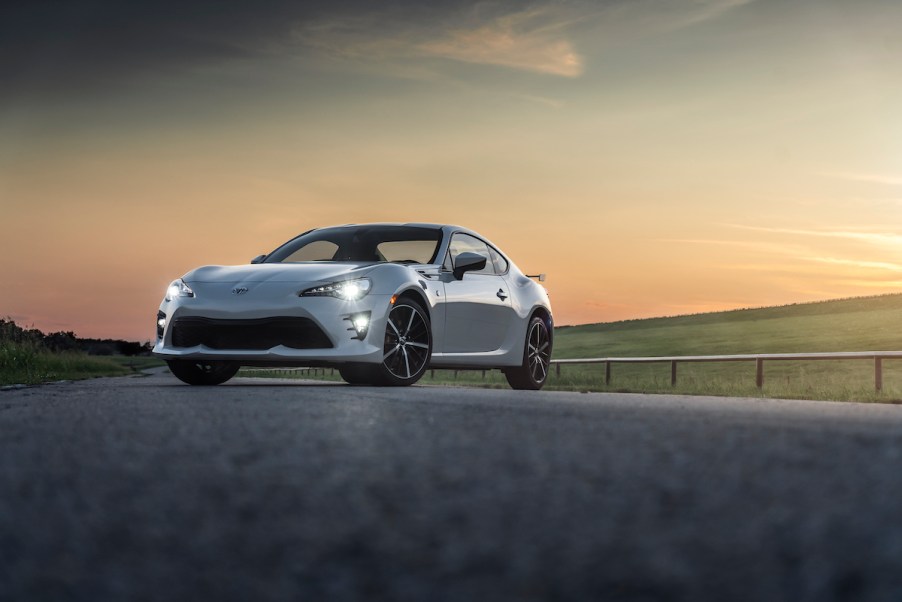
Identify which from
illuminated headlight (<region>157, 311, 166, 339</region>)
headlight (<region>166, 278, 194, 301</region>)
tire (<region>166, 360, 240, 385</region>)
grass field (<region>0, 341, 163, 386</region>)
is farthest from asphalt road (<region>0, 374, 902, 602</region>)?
grass field (<region>0, 341, 163, 386</region>)

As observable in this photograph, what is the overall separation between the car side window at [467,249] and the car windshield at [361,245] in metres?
0.20

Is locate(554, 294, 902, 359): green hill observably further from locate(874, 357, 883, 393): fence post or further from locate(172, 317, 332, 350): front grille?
locate(172, 317, 332, 350): front grille

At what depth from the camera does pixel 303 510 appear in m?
3.17

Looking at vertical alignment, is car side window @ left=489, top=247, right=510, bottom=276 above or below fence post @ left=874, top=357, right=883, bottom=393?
above

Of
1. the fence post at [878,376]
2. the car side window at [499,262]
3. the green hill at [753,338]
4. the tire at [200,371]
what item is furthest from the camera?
the green hill at [753,338]

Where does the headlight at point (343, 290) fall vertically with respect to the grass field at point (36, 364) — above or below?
above


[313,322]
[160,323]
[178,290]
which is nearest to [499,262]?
[313,322]

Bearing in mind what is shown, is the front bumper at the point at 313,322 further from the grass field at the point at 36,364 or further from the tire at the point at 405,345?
the grass field at the point at 36,364

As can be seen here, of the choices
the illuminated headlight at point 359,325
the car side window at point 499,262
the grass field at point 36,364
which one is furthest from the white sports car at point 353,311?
the grass field at point 36,364

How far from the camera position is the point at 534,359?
45.0ft

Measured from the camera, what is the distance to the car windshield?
12.7 m

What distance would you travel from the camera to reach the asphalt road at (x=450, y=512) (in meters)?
2.43

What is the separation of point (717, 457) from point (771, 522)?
4.06ft

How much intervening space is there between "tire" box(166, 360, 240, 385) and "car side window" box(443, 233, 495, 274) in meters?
2.67
